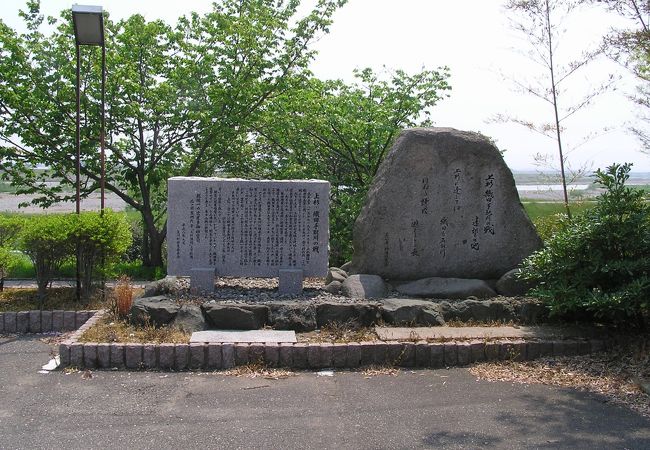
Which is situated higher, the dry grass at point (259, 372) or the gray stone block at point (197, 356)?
the gray stone block at point (197, 356)

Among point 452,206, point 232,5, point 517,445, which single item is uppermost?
point 232,5

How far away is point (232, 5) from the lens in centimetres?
1100

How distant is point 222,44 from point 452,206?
5064 millimetres

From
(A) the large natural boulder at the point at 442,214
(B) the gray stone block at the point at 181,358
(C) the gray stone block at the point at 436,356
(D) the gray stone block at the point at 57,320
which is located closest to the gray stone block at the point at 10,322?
(D) the gray stone block at the point at 57,320

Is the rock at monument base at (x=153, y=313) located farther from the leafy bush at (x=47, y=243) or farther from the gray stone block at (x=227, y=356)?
the leafy bush at (x=47, y=243)

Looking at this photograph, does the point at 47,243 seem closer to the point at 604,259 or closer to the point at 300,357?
the point at 300,357

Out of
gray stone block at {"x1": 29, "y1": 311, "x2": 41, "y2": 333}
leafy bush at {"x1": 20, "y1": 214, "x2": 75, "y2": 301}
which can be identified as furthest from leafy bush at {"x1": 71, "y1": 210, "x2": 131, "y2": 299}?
gray stone block at {"x1": 29, "y1": 311, "x2": 41, "y2": 333}

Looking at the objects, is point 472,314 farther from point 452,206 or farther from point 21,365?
point 21,365

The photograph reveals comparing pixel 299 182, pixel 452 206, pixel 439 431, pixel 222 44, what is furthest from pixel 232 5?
pixel 439 431

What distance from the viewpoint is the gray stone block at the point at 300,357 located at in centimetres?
607

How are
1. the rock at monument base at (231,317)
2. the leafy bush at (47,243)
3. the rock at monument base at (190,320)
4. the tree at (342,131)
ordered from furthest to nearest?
the tree at (342,131) → the leafy bush at (47,243) → the rock at monument base at (231,317) → the rock at monument base at (190,320)

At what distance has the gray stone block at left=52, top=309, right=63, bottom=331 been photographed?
→ 7.48 meters

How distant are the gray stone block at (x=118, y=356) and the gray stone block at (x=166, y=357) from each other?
0.33m

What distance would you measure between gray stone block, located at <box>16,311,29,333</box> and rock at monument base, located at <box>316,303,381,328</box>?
329 cm
